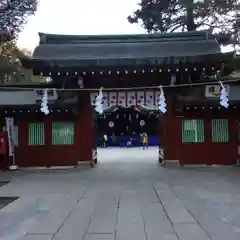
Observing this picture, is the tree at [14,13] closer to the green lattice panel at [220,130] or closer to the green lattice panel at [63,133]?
the green lattice panel at [63,133]

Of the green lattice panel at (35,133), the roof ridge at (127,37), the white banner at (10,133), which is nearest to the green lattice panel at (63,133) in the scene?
the green lattice panel at (35,133)

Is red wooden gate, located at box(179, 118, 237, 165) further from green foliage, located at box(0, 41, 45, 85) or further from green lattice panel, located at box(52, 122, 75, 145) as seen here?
green foliage, located at box(0, 41, 45, 85)

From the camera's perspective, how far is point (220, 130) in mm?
17750

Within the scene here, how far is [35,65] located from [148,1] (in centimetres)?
1621

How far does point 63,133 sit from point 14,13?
27.8ft

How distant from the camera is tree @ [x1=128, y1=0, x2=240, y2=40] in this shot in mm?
27875

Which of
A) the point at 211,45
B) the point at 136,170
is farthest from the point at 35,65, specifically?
the point at 211,45

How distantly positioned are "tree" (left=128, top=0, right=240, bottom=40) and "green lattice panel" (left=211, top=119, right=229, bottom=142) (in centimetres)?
1145

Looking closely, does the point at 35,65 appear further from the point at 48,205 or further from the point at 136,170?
the point at 48,205

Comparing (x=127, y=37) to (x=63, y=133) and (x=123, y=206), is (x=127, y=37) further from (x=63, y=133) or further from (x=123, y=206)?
(x=123, y=206)

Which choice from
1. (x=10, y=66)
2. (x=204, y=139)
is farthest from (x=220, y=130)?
(x=10, y=66)

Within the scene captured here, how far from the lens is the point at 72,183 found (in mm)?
12898

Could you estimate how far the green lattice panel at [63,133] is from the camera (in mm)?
17766

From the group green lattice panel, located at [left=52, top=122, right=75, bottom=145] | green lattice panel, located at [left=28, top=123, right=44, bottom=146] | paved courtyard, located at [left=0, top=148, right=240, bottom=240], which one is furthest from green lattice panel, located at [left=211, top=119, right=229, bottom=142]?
green lattice panel, located at [left=28, top=123, right=44, bottom=146]
